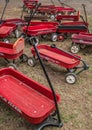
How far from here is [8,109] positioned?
12.3ft

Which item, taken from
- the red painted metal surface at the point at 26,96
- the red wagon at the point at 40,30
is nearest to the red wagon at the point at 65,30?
the red wagon at the point at 40,30

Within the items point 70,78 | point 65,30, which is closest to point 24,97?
point 70,78

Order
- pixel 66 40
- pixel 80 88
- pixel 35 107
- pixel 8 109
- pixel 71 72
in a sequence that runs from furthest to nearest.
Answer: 1. pixel 66 40
2. pixel 71 72
3. pixel 80 88
4. pixel 8 109
5. pixel 35 107

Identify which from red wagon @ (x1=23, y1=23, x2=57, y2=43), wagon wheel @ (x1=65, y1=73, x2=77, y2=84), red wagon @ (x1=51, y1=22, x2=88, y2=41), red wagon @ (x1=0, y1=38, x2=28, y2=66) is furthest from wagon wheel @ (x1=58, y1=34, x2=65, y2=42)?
wagon wheel @ (x1=65, y1=73, x2=77, y2=84)

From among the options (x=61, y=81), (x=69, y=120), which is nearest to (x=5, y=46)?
(x=61, y=81)

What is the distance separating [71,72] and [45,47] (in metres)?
1.14

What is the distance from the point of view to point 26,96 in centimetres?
373

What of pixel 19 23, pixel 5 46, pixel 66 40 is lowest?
pixel 66 40

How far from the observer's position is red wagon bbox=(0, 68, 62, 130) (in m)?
3.20

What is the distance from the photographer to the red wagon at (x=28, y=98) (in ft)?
10.5

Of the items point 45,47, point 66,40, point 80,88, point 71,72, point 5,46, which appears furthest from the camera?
point 66,40

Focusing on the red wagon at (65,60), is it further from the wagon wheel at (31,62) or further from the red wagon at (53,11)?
the red wagon at (53,11)

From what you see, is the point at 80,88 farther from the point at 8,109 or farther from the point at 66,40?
the point at 66,40

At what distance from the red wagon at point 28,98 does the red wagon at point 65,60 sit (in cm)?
102
